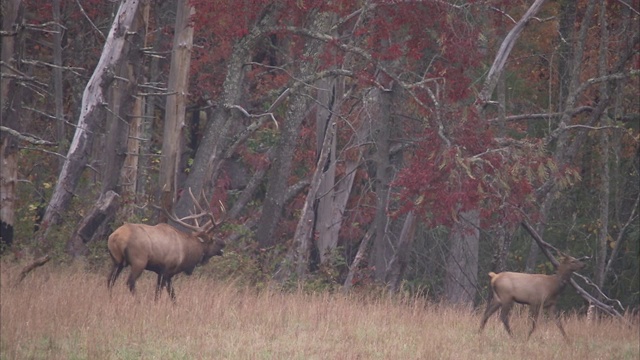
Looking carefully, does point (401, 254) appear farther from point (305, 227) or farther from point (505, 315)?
point (505, 315)

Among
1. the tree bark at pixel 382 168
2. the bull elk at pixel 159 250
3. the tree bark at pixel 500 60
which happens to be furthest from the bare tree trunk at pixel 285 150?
the bull elk at pixel 159 250

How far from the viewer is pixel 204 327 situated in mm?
12086

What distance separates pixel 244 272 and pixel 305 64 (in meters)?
3.89

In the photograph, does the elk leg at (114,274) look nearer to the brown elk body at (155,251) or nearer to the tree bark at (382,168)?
the brown elk body at (155,251)

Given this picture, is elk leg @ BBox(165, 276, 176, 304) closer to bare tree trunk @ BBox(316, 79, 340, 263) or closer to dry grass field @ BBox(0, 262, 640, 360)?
dry grass field @ BBox(0, 262, 640, 360)

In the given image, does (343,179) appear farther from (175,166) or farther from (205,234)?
(205,234)

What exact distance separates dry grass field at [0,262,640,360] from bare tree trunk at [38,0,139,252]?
222 centimetres

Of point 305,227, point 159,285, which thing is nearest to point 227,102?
point 305,227

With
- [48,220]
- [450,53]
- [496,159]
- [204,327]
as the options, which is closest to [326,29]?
[450,53]

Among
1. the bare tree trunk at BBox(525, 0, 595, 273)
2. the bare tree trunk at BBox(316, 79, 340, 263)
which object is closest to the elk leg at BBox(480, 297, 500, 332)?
the bare tree trunk at BBox(525, 0, 595, 273)

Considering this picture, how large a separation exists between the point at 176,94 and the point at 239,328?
6.48 m

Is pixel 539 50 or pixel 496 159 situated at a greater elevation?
pixel 539 50

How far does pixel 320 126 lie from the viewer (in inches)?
806

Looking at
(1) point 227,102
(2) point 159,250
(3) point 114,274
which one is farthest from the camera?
(1) point 227,102
